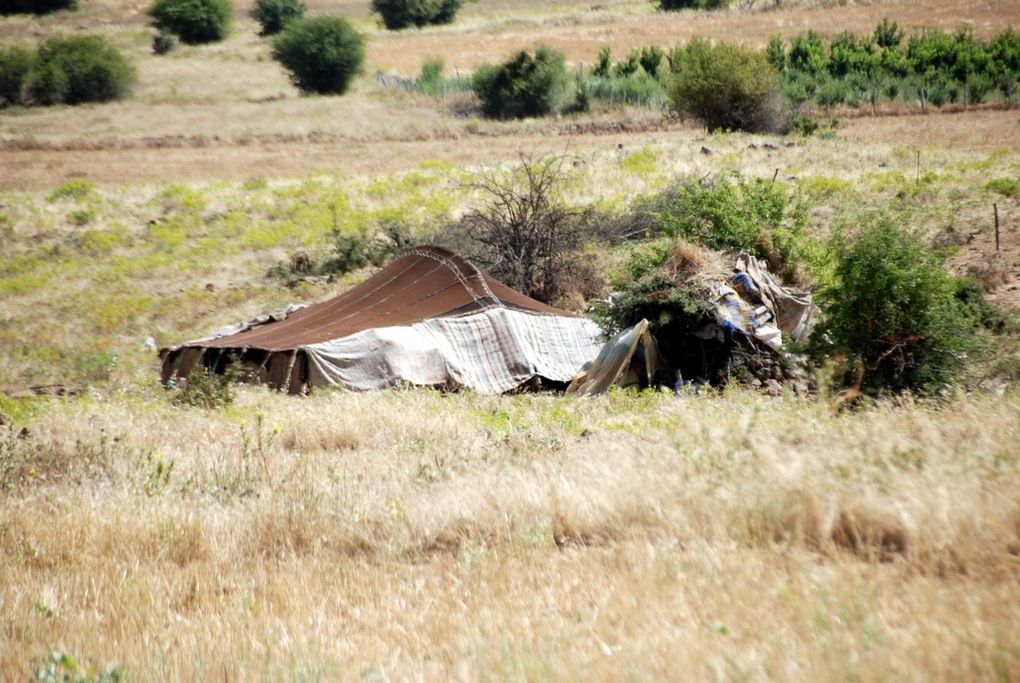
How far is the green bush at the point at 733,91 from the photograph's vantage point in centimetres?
4575

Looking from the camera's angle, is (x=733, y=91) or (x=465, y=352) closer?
(x=465, y=352)

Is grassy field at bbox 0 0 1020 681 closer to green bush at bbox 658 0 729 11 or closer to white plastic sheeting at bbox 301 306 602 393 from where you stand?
white plastic sheeting at bbox 301 306 602 393

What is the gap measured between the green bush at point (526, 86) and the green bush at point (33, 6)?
60798 millimetres

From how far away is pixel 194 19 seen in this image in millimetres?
89062

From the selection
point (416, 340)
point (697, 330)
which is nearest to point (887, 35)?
point (697, 330)

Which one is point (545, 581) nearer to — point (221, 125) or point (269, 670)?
point (269, 670)

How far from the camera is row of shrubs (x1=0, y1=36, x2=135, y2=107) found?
6662 cm

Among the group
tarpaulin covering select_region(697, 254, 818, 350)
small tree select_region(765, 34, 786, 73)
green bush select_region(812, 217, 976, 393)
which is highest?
green bush select_region(812, 217, 976, 393)

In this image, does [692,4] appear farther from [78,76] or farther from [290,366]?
[290,366]

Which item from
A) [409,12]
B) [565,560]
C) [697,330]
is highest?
[565,560]

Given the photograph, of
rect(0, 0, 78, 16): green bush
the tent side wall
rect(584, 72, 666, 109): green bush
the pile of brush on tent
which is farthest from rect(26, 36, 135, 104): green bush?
the pile of brush on tent

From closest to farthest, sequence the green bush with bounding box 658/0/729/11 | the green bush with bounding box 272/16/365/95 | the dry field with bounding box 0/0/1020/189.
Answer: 1. the dry field with bounding box 0/0/1020/189
2. the green bush with bounding box 272/16/365/95
3. the green bush with bounding box 658/0/729/11

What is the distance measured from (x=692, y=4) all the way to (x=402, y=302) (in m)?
85.6

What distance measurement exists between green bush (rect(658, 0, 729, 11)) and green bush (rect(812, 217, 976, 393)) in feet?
295
